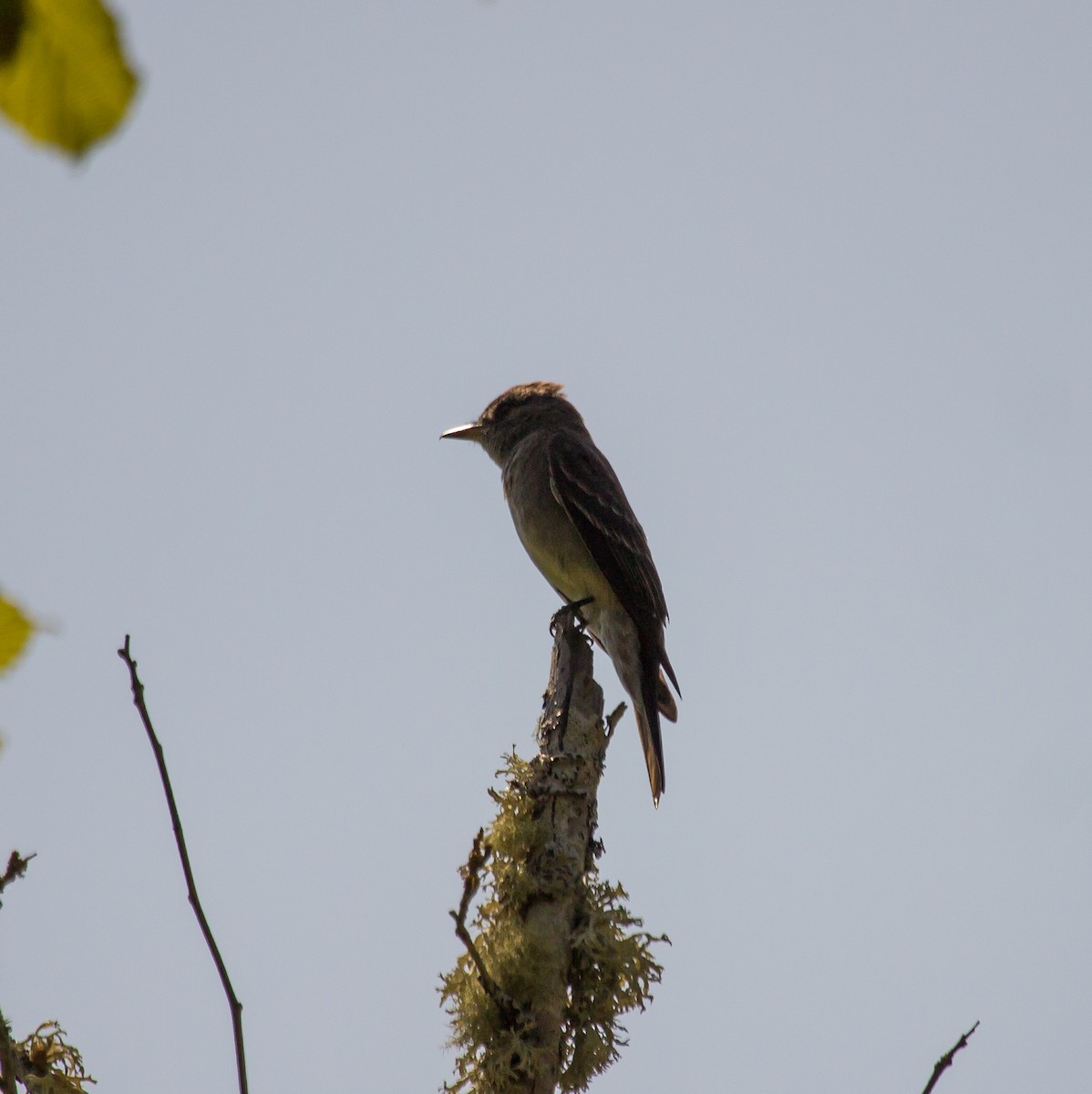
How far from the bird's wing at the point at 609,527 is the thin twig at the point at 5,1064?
5.88 m

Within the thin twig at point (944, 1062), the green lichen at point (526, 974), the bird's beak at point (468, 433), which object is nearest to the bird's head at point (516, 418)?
the bird's beak at point (468, 433)

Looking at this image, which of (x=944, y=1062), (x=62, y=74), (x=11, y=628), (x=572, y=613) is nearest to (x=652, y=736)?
(x=572, y=613)

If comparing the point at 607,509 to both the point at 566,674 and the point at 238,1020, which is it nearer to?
the point at 566,674

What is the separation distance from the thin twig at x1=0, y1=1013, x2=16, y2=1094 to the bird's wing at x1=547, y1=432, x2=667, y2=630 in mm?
5884

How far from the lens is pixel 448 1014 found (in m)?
4.32

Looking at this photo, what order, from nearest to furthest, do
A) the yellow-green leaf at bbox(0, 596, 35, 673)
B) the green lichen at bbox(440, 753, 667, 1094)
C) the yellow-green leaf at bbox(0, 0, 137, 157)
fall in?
the yellow-green leaf at bbox(0, 0, 137, 157) < the yellow-green leaf at bbox(0, 596, 35, 673) < the green lichen at bbox(440, 753, 667, 1094)

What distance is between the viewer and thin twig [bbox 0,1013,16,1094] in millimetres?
2291

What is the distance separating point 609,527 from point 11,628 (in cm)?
753

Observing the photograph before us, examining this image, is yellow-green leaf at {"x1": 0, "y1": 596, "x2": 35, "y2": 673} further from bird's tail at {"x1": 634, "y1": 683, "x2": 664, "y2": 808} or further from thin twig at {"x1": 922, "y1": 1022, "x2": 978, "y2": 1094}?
bird's tail at {"x1": 634, "y1": 683, "x2": 664, "y2": 808}

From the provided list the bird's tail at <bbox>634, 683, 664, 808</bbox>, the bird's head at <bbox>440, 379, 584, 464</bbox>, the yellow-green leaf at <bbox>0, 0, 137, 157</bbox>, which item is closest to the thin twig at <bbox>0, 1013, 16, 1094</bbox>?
the yellow-green leaf at <bbox>0, 0, 137, 157</bbox>

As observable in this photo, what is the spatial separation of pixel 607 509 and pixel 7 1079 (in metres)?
6.71

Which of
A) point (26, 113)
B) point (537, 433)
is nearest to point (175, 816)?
point (26, 113)

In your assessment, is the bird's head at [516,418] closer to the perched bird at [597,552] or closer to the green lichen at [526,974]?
the perched bird at [597,552]

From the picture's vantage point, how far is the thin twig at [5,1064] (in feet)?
7.52
